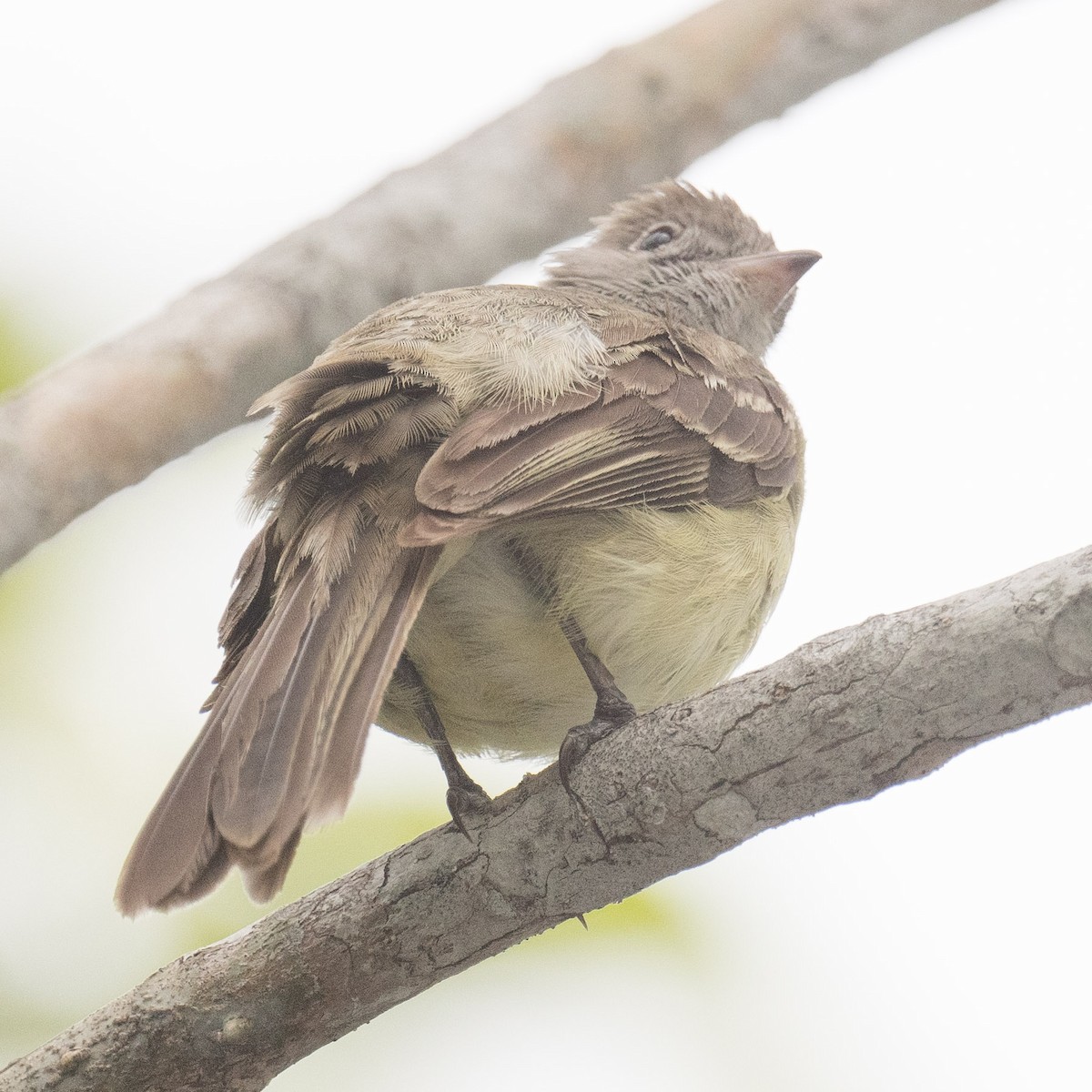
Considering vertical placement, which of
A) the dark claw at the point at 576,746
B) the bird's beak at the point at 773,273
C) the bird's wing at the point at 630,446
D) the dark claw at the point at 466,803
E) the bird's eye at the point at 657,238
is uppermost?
the bird's eye at the point at 657,238

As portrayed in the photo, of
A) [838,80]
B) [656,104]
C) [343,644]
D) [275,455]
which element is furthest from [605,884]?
[838,80]

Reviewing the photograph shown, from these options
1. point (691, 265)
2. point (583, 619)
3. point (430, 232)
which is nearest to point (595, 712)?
point (583, 619)

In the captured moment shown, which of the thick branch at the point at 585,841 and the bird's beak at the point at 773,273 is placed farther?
the bird's beak at the point at 773,273

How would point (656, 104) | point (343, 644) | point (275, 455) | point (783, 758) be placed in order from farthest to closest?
point (656, 104) → point (275, 455) → point (343, 644) → point (783, 758)

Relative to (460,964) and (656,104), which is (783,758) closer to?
(460,964)

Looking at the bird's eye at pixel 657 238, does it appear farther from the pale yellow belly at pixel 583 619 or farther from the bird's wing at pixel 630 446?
the pale yellow belly at pixel 583 619

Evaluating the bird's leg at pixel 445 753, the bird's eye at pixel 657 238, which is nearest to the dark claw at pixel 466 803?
the bird's leg at pixel 445 753

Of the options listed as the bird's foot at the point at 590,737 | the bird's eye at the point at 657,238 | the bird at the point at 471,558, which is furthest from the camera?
the bird's eye at the point at 657,238

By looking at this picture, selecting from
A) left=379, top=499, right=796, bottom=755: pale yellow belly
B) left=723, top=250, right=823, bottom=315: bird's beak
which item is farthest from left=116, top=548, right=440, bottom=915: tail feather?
left=723, top=250, right=823, bottom=315: bird's beak
